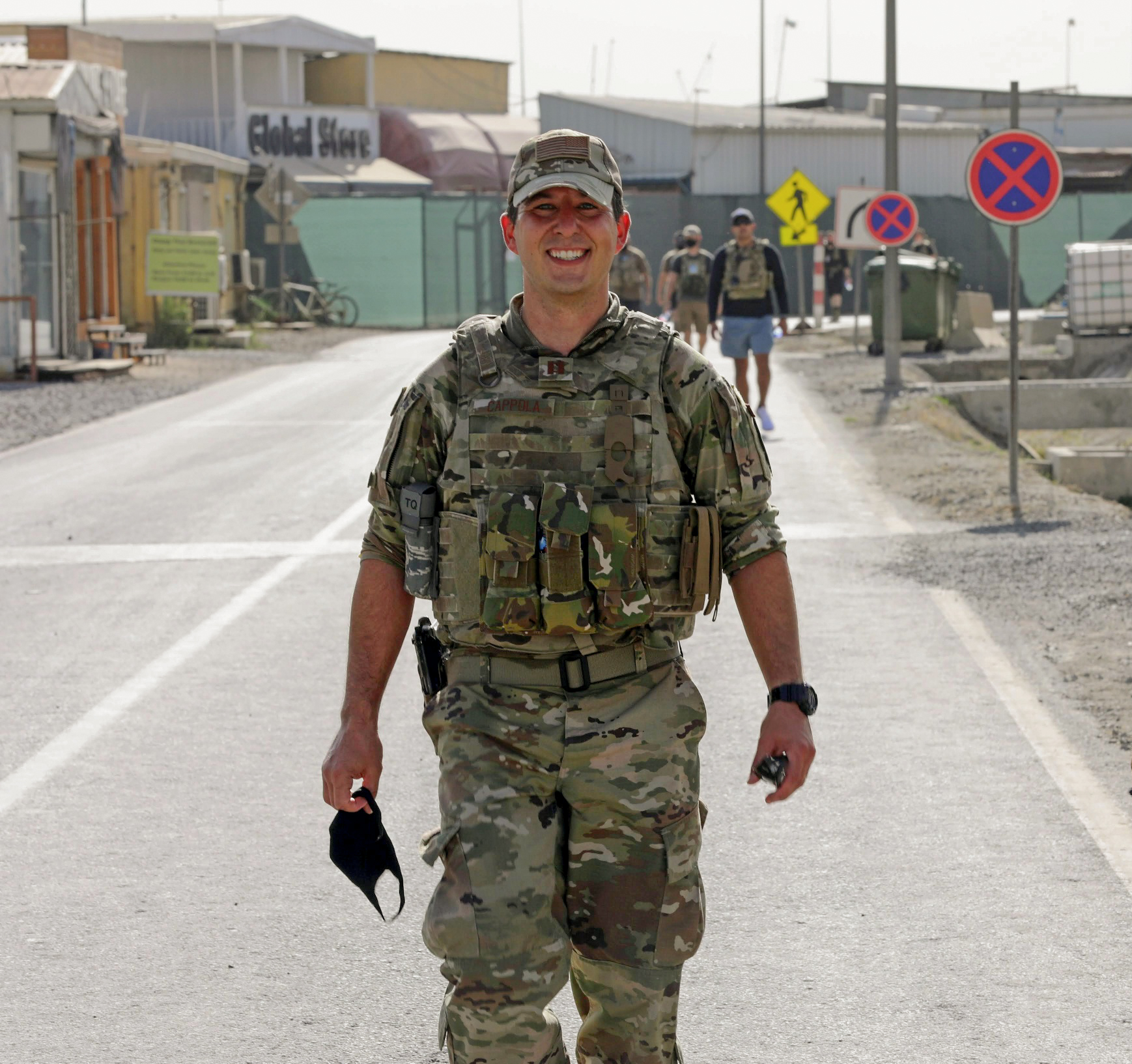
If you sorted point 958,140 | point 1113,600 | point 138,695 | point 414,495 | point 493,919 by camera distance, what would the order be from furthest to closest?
1. point 958,140
2. point 1113,600
3. point 138,695
4. point 414,495
5. point 493,919

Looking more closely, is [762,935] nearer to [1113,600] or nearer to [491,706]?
[491,706]

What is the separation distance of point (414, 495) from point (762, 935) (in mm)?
1808

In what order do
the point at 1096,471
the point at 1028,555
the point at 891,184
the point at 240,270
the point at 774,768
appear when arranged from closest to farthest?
1. the point at 774,768
2. the point at 1028,555
3. the point at 1096,471
4. the point at 891,184
5. the point at 240,270

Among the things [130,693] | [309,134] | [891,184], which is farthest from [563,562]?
[309,134]

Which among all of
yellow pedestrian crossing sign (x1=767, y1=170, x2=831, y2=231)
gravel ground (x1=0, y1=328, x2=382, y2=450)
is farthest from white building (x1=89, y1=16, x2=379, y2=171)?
yellow pedestrian crossing sign (x1=767, y1=170, x2=831, y2=231)

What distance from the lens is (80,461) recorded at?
50.2 ft

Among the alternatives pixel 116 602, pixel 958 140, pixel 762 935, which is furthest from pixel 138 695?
pixel 958 140

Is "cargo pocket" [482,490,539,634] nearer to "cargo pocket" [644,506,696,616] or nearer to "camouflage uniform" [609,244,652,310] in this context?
"cargo pocket" [644,506,696,616]

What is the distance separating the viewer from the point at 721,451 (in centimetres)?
322

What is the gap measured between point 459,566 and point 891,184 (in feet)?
61.4

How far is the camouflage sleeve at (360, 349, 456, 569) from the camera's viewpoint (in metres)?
3.22

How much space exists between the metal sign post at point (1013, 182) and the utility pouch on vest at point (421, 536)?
9481 millimetres

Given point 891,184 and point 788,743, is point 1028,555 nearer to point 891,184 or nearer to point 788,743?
point 788,743

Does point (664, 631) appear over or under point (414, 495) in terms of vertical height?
under
